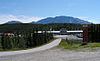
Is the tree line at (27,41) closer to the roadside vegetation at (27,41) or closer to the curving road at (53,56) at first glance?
the roadside vegetation at (27,41)

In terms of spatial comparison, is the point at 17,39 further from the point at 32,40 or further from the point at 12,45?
the point at 32,40

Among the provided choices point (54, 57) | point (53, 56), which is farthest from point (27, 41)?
point (54, 57)

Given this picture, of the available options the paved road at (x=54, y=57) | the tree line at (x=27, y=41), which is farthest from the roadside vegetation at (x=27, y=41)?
the paved road at (x=54, y=57)

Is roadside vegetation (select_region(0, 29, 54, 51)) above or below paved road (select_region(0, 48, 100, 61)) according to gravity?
below

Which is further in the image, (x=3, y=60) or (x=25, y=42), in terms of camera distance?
(x=25, y=42)

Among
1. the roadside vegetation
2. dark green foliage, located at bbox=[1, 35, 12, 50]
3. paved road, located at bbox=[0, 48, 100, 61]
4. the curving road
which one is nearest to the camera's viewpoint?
paved road, located at bbox=[0, 48, 100, 61]

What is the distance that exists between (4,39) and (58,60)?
48.3m

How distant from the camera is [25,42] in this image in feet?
205

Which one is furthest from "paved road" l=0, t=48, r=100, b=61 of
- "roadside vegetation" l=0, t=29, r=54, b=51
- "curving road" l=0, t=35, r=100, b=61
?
"roadside vegetation" l=0, t=29, r=54, b=51

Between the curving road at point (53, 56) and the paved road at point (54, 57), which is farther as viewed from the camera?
the curving road at point (53, 56)

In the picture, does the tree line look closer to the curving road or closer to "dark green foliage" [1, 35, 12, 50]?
"dark green foliage" [1, 35, 12, 50]

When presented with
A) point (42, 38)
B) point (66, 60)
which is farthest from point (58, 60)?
point (42, 38)

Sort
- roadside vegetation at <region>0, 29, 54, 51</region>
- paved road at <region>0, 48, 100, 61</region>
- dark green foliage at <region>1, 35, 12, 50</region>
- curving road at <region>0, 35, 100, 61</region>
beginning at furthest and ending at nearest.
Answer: dark green foliage at <region>1, 35, 12, 50</region> < roadside vegetation at <region>0, 29, 54, 51</region> < curving road at <region>0, 35, 100, 61</region> < paved road at <region>0, 48, 100, 61</region>

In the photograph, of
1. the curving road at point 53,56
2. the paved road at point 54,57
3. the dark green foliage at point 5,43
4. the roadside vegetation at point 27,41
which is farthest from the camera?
the dark green foliage at point 5,43
